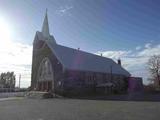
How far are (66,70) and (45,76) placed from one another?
744 centimetres

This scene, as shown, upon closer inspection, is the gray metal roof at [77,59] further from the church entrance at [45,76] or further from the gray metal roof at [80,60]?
the church entrance at [45,76]

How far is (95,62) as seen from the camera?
51906mm

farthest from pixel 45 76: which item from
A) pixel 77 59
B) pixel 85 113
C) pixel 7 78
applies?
pixel 7 78

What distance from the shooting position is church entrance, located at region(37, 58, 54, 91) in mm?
44188

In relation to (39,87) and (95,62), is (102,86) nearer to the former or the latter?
(95,62)

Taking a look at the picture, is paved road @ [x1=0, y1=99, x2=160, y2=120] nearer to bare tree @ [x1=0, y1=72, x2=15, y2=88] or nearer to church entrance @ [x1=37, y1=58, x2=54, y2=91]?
church entrance @ [x1=37, y1=58, x2=54, y2=91]

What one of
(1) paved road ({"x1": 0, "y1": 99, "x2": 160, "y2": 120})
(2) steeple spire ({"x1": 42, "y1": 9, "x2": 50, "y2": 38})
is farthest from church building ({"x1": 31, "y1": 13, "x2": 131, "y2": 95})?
(1) paved road ({"x1": 0, "y1": 99, "x2": 160, "y2": 120})

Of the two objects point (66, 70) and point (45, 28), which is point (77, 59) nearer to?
point (66, 70)

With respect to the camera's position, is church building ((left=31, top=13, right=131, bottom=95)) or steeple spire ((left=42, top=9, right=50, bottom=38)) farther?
steeple spire ((left=42, top=9, right=50, bottom=38))

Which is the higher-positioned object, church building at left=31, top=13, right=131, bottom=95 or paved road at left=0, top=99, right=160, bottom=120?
church building at left=31, top=13, right=131, bottom=95

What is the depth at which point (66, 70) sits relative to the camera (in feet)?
134

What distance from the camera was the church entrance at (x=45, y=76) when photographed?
44188 mm

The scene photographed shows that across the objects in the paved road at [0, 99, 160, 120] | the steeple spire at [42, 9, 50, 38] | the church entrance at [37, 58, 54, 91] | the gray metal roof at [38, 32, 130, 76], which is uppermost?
the steeple spire at [42, 9, 50, 38]

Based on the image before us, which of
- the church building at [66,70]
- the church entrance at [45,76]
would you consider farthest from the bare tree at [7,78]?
the church entrance at [45,76]
